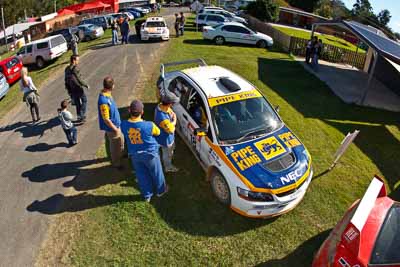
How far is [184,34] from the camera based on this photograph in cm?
2269

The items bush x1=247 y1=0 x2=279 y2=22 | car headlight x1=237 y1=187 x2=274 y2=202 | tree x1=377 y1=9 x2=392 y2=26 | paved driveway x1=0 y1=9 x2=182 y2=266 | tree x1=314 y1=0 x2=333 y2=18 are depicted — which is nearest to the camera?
car headlight x1=237 y1=187 x2=274 y2=202

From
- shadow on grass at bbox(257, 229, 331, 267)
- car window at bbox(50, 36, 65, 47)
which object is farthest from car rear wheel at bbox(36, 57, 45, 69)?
shadow on grass at bbox(257, 229, 331, 267)

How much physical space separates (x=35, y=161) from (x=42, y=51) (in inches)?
491

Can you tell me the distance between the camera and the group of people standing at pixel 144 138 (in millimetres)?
4984

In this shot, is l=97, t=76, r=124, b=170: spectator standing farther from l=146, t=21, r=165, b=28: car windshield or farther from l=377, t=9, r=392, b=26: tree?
l=377, t=9, r=392, b=26: tree

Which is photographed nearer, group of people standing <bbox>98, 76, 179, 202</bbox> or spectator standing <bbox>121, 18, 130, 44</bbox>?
group of people standing <bbox>98, 76, 179, 202</bbox>

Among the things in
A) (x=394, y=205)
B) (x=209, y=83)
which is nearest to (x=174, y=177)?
(x=209, y=83)

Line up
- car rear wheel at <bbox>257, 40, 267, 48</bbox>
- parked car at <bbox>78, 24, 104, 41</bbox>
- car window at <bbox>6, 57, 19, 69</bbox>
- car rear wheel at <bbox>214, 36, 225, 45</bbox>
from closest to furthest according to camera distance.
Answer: car window at <bbox>6, 57, 19, 69</bbox>, car rear wheel at <bbox>214, 36, 225, 45</bbox>, car rear wheel at <bbox>257, 40, 267, 48</bbox>, parked car at <bbox>78, 24, 104, 41</bbox>

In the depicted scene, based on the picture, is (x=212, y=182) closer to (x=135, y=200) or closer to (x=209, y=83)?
(x=135, y=200)

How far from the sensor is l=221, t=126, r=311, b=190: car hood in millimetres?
4992

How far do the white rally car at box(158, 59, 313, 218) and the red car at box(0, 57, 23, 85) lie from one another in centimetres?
1186

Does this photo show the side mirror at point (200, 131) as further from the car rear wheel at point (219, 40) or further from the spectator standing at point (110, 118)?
the car rear wheel at point (219, 40)

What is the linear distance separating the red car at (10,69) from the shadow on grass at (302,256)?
1530cm

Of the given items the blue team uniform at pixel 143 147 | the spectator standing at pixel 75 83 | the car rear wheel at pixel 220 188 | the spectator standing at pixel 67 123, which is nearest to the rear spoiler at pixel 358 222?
the car rear wheel at pixel 220 188
